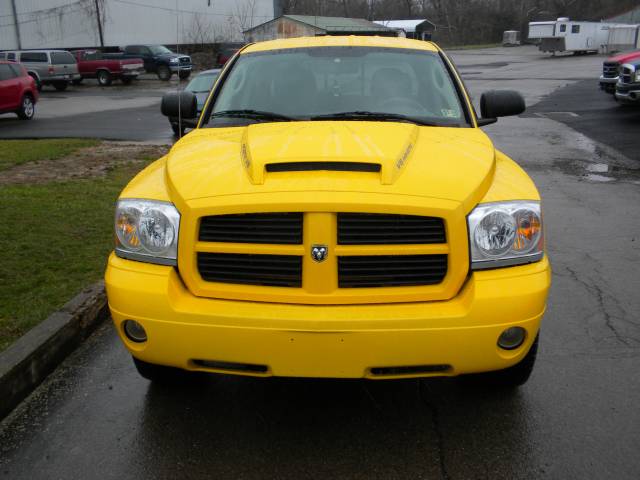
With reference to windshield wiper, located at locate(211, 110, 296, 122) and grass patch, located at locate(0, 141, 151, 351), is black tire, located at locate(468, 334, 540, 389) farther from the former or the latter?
grass patch, located at locate(0, 141, 151, 351)

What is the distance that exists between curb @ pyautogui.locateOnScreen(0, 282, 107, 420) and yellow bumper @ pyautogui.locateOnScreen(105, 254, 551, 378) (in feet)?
3.49

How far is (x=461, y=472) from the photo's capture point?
9.43 feet

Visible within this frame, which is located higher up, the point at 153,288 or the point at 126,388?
the point at 153,288

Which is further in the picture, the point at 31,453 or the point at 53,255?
the point at 53,255

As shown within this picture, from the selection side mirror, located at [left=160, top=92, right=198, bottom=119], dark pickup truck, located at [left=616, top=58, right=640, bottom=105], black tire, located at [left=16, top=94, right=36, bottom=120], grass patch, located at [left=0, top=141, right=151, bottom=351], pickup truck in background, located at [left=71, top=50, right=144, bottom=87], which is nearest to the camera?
grass patch, located at [left=0, top=141, right=151, bottom=351]

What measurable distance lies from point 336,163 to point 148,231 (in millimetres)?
926

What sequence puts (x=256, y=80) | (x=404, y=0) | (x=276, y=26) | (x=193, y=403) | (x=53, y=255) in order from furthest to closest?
(x=404, y=0) < (x=276, y=26) < (x=53, y=255) < (x=256, y=80) < (x=193, y=403)

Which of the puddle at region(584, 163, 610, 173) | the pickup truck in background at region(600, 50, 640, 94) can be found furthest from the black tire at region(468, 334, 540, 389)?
the pickup truck in background at region(600, 50, 640, 94)

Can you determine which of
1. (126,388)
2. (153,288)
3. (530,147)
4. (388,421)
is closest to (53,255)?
(126,388)

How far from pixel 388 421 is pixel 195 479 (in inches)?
39.6

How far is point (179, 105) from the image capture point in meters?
4.59

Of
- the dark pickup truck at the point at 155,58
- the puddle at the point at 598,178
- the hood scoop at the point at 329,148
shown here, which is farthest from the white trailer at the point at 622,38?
the hood scoop at the point at 329,148

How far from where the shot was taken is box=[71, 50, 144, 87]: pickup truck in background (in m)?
36.2

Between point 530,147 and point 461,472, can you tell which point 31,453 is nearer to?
point 461,472
